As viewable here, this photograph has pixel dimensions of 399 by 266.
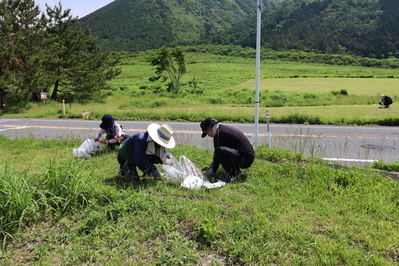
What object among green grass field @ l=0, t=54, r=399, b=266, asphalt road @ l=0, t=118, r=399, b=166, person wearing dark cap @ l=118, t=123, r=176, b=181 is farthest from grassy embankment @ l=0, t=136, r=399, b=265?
asphalt road @ l=0, t=118, r=399, b=166

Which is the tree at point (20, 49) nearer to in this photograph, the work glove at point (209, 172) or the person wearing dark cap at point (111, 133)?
the person wearing dark cap at point (111, 133)

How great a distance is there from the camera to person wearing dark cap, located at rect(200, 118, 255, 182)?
16.7 ft

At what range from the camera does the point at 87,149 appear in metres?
6.89

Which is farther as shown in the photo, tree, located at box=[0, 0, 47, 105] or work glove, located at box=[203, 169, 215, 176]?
tree, located at box=[0, 0, 47, 105]

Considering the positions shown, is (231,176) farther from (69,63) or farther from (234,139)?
(69,63)

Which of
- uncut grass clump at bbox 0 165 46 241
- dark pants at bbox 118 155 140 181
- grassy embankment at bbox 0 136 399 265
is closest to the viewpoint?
grassy embankment at bbox 0 136 399 265

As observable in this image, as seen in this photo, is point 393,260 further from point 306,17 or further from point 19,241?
point 306,17

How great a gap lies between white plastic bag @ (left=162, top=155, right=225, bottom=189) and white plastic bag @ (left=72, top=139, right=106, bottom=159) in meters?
2.74

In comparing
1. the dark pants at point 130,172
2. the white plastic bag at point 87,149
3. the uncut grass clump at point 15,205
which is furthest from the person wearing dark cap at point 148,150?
the white plastic bag at point 87,149

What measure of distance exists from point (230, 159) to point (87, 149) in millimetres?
3528

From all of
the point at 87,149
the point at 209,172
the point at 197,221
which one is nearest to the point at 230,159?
the point at 209,172

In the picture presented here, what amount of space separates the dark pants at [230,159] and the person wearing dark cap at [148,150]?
2.72 ft

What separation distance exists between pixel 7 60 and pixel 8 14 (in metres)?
3.70

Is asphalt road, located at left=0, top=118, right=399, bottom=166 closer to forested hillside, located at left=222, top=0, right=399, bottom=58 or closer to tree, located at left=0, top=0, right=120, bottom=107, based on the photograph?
tree, located at left=0, top=0, right=120, bottom=107
